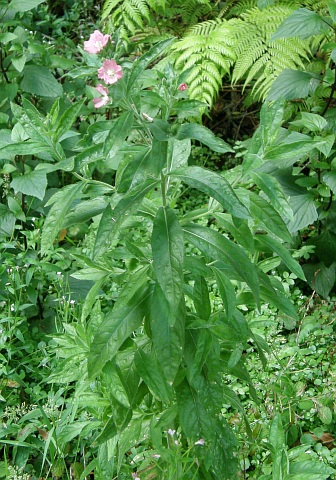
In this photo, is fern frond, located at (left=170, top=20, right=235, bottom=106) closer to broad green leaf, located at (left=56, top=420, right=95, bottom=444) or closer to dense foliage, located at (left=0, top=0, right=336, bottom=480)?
dense foliage, located at (left=0, top=0, right=336, bottom=480)

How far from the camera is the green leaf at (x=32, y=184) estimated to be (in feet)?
11.2

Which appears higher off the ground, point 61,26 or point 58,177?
point 61,26

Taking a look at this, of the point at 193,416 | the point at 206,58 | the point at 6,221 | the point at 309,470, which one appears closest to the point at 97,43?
the point at 193,416

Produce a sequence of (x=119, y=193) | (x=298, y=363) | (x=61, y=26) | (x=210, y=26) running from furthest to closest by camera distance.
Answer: (x=61, y=26) → (x=210, y=26) → (x=298, y=363) → (x=119, y=193)

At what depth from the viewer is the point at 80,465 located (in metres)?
2.71

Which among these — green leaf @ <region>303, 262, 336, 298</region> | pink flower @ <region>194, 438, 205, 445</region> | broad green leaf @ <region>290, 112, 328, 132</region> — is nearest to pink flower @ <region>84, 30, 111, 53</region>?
pink flower @ <region>194, 438, 205, 445</region>

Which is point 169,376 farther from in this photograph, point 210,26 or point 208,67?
point 210,26

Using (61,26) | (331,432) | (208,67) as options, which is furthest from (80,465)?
(61,26)

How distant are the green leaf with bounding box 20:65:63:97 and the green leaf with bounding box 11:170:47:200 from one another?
1.91 feet

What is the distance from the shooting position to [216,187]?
1.68m

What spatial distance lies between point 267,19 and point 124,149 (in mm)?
2838

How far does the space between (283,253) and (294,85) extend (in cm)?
160

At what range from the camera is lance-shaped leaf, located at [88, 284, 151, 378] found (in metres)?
1.91

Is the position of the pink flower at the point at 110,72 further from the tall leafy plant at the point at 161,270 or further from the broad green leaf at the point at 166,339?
the broad green leaf at the point at 166,339
